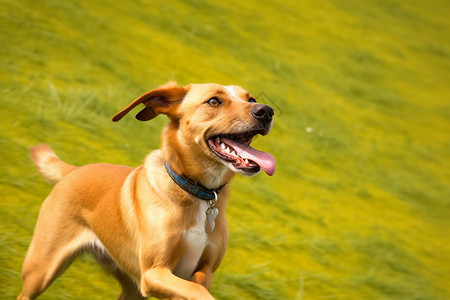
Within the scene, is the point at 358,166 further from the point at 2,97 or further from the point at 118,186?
the point at 118,186

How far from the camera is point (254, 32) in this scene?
1318cm

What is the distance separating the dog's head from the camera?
3.50 metres

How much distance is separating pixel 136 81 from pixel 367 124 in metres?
4.83

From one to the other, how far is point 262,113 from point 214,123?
0.31 m

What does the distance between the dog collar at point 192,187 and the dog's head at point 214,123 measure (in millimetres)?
120

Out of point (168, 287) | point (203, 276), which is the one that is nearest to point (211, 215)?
point (203, 276)

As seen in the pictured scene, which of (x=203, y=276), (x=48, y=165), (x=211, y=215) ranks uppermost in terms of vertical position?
(x=211, y=215)

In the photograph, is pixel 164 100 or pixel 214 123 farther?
pixel 164 100

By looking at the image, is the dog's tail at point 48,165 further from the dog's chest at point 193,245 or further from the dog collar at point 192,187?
the dog's chest at point 193,245

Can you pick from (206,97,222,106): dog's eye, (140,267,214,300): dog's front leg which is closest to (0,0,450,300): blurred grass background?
(140,267,214,300): dog's front leg

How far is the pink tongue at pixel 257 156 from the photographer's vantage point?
3443mm

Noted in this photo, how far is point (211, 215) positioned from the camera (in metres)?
3.60

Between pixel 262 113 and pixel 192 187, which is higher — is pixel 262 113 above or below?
above

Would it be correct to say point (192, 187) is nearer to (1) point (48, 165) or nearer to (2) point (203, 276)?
(2) point (203, 276)
